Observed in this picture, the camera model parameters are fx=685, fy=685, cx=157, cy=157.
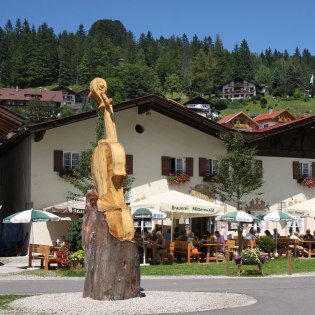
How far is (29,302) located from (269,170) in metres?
25.1

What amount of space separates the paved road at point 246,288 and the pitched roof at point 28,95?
139032 millimetres

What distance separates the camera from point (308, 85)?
641ft

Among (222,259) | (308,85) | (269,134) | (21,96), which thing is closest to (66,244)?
(222,259)

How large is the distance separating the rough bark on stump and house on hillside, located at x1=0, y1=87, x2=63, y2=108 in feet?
473

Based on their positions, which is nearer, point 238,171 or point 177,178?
point 238,171

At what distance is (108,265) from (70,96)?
525 ft

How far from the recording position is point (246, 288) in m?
14.8

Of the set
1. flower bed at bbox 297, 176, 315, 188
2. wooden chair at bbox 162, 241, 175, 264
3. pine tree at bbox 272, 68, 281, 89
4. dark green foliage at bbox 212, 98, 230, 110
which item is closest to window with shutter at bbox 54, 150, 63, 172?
wooden chair at bbox 162, 241, 175, 264

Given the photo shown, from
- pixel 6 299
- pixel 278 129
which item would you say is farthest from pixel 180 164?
pixel 6 299

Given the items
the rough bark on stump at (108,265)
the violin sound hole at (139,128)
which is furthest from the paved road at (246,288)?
the violin sound hole at (139,128)

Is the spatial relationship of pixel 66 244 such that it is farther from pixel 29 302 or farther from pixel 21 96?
pixel 21 96

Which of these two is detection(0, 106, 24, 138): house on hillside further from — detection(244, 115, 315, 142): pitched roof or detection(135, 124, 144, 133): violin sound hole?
detection(244, 115, 315, 142): pitched roof

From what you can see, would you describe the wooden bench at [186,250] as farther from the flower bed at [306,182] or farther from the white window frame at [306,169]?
the white window frame at [306,169]

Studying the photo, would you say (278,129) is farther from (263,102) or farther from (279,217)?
(263,102)
